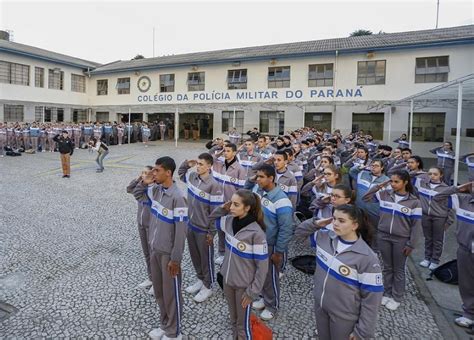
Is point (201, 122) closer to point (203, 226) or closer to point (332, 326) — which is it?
point (203, 226)

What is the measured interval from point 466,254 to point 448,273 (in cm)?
106

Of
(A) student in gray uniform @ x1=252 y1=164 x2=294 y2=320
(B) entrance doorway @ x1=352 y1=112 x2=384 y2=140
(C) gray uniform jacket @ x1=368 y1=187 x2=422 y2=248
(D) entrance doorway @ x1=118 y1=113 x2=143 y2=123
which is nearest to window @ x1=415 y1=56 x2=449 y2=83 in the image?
(B) entrance doorway @ x1=352 y1=112 x2=384 y2=140

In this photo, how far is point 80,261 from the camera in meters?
5.30

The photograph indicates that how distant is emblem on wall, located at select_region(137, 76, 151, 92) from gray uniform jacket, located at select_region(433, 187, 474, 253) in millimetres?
25273

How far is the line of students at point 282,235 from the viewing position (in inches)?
103

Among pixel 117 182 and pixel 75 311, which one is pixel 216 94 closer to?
pixel 117 182

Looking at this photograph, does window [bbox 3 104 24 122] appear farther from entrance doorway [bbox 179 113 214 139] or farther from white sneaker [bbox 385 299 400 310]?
white sneaker [bbox 385 299 400 310]

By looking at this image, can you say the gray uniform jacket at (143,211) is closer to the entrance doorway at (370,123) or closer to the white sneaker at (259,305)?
the white sneaker at (259,305)

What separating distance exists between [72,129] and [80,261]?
57.4ft

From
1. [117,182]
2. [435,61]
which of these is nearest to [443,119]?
[435,61]

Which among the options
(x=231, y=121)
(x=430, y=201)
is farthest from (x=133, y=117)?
Result: (x=430, y=201)

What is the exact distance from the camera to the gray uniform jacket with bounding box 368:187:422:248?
4121 mm

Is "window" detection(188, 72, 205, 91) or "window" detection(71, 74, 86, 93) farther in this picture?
"window" detection(71, 74, 86, 93)

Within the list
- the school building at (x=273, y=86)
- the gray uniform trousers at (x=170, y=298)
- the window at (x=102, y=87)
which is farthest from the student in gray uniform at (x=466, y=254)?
the window at (x=102, y=87)
